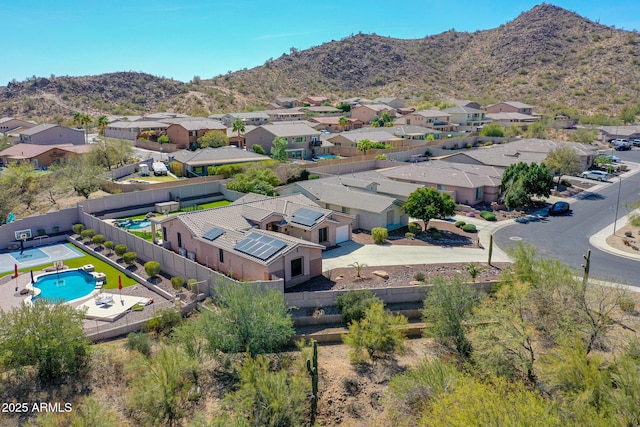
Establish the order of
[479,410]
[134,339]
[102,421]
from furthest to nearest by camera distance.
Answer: [134,339] < [102,421] < [479,410]

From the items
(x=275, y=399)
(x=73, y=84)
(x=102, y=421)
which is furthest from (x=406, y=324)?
(x=73, y=84)

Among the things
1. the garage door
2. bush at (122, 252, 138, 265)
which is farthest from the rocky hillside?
bush at (122, 252, 138, 265)

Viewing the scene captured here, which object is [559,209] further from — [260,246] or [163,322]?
[163,322]

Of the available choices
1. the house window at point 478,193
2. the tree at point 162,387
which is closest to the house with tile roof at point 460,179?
the house window at point 478,193

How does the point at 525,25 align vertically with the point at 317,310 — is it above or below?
above

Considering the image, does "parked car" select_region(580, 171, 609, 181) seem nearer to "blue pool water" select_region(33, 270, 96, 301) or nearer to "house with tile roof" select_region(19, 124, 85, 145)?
"blue pool water" select_region(33, 270, 96, 301)

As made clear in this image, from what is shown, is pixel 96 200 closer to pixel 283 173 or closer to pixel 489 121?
pixel 283 173

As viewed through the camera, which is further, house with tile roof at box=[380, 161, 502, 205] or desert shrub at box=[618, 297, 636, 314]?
house with tile roof at box=[380, 161, 502, 205]

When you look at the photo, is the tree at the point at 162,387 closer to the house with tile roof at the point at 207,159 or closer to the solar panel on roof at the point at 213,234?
the solar panel on roof at the point at 213,234
